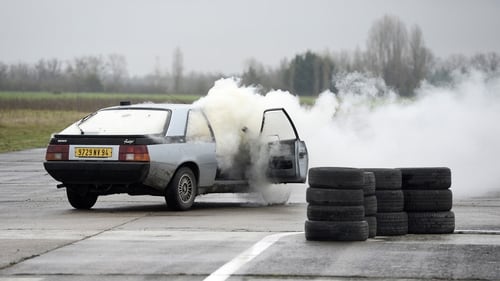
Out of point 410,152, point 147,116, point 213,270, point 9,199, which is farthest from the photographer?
point 410,152

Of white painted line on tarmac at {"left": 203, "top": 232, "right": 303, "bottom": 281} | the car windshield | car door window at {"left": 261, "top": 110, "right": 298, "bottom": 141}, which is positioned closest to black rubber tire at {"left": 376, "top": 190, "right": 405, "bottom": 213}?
white painted line on tarmac at {"left": 203, "top": 232, "right": 303, "bottom": 281}

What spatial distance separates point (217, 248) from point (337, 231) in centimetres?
128

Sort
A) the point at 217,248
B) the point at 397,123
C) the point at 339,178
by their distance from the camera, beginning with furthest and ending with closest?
the point at 397,123 < the point at 339,178 < the point at 217,248

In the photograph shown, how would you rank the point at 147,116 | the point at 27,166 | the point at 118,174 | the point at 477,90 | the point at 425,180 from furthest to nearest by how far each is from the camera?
1. the point at 27,166
2. the point at 477,90
3. the point at 147,116
4. the point at 118,174
5. the point at 425,180

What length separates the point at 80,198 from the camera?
1583 cm

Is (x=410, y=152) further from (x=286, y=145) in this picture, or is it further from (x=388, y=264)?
(x=388, y=264)

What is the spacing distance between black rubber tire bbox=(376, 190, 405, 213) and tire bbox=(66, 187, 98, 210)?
16.6 feet

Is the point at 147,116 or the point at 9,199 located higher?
the point at 147,116

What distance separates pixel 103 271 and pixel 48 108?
154ft

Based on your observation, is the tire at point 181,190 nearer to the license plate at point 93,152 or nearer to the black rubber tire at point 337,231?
the license plate at point 93,152

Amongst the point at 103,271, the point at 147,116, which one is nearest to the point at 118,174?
the point at 147,116

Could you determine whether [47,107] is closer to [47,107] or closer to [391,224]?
[47,107]

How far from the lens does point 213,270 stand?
30.4 ft

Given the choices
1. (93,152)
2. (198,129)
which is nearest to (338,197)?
(93,152)
